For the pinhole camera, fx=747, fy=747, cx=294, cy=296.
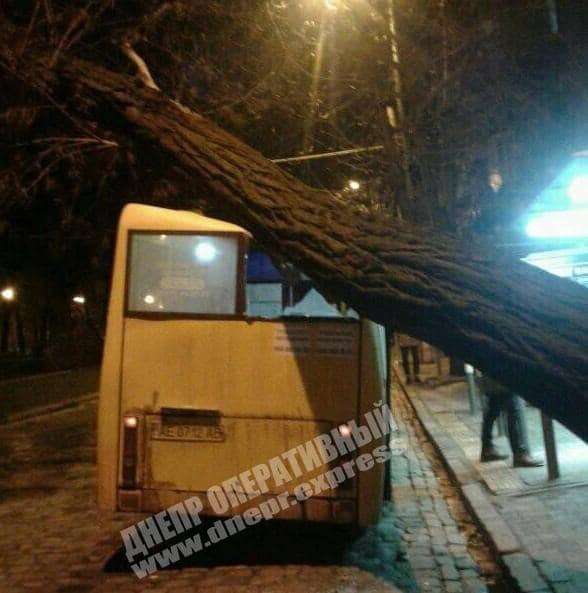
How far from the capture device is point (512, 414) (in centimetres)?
878

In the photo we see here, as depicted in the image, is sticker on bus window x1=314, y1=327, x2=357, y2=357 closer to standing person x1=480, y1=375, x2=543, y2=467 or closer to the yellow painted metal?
the yellow painted metal

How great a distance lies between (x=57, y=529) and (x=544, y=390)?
5.25 metres

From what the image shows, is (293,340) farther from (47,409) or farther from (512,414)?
(47,409)

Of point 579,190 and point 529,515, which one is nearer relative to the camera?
point 529,515

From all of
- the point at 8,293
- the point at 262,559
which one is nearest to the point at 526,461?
the point at 262,559

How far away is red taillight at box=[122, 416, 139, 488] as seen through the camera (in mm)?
6031

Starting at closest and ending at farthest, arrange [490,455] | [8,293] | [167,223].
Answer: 1. [167,223]
2. [490,455]
3. [8,293]

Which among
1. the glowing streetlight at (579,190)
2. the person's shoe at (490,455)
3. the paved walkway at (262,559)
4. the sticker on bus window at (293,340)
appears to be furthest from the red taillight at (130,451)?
the glowing streetlight at (579,190)

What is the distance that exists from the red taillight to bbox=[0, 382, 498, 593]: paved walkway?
2.49ft

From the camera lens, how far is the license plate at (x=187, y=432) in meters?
6.04

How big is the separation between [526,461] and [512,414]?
0.71 meters

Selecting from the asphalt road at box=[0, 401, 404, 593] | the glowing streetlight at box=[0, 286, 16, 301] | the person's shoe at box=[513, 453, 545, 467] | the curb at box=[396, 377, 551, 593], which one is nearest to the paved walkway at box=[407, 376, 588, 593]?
the curb at box=[396, 377, 551, 593]

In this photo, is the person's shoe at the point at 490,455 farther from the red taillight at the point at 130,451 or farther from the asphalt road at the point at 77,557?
the red taillight at the point at 130,451

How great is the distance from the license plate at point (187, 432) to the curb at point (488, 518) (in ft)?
8.11
